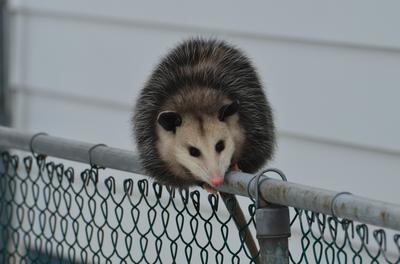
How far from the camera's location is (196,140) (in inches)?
134

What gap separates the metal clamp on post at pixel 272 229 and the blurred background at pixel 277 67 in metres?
1.67

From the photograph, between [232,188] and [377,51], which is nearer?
[232,188]

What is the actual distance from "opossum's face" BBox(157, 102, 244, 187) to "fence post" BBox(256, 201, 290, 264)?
63cm

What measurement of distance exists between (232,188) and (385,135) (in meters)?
1.50

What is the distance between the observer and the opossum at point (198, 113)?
3.44 meters

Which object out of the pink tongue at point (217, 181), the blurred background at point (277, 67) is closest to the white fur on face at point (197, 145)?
the pink tongue at point (217, 181)

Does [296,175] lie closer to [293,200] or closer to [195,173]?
[195,173]

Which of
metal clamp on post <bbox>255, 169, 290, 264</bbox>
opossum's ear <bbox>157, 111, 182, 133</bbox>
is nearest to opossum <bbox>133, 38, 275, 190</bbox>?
opossum's ear <bbox>157, 111, 182, 133</bbox>

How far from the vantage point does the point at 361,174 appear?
430 centimetres

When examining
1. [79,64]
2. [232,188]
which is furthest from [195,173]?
[79,64]

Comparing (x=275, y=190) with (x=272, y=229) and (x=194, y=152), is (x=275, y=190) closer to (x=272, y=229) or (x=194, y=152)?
(x=272, y=229)

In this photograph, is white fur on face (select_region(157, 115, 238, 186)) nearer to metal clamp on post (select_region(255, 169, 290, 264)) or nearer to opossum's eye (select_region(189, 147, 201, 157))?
opossum's eye (select_region(189, 147, 201, 157))

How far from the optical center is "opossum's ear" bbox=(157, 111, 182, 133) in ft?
11.1

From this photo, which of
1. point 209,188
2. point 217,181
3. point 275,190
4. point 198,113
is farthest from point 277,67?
point 275,190
